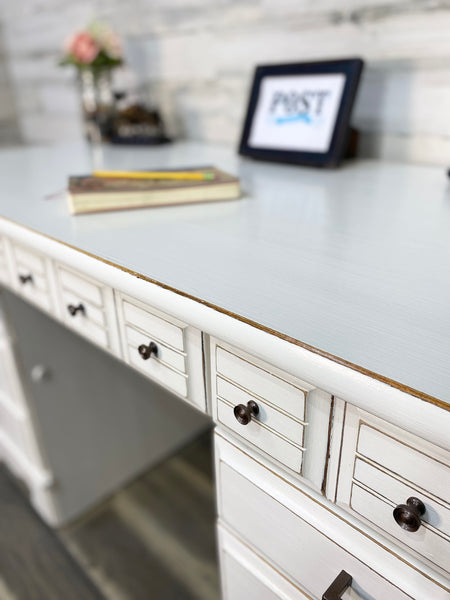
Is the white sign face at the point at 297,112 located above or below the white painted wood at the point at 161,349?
above

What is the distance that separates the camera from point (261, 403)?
393mm

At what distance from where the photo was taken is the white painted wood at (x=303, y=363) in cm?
26

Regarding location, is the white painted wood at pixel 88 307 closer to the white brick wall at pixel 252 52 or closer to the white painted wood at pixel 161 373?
the white painted wood at pixel 161 373

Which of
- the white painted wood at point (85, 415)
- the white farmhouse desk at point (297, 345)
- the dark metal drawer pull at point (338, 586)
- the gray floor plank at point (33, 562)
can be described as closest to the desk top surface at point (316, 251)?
the white farmhouse desk at point (297, 345)

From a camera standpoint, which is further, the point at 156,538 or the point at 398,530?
the point at 156,538

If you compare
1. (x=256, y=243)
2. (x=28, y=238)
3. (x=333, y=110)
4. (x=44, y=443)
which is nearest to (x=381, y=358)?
(x=256, y=243)

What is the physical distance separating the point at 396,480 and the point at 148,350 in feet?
0.90

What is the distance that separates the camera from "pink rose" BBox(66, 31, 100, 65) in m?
1.20

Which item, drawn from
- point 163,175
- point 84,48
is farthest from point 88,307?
point 84,48

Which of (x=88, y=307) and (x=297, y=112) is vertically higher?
(x=297, y=112)

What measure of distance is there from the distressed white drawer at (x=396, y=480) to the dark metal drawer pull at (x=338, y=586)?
8 cm

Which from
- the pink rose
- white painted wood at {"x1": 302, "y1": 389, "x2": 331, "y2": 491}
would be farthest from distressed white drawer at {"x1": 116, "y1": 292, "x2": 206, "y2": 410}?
the pink rose

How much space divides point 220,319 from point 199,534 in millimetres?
919

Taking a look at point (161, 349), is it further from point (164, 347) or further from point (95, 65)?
point (95, 65)
